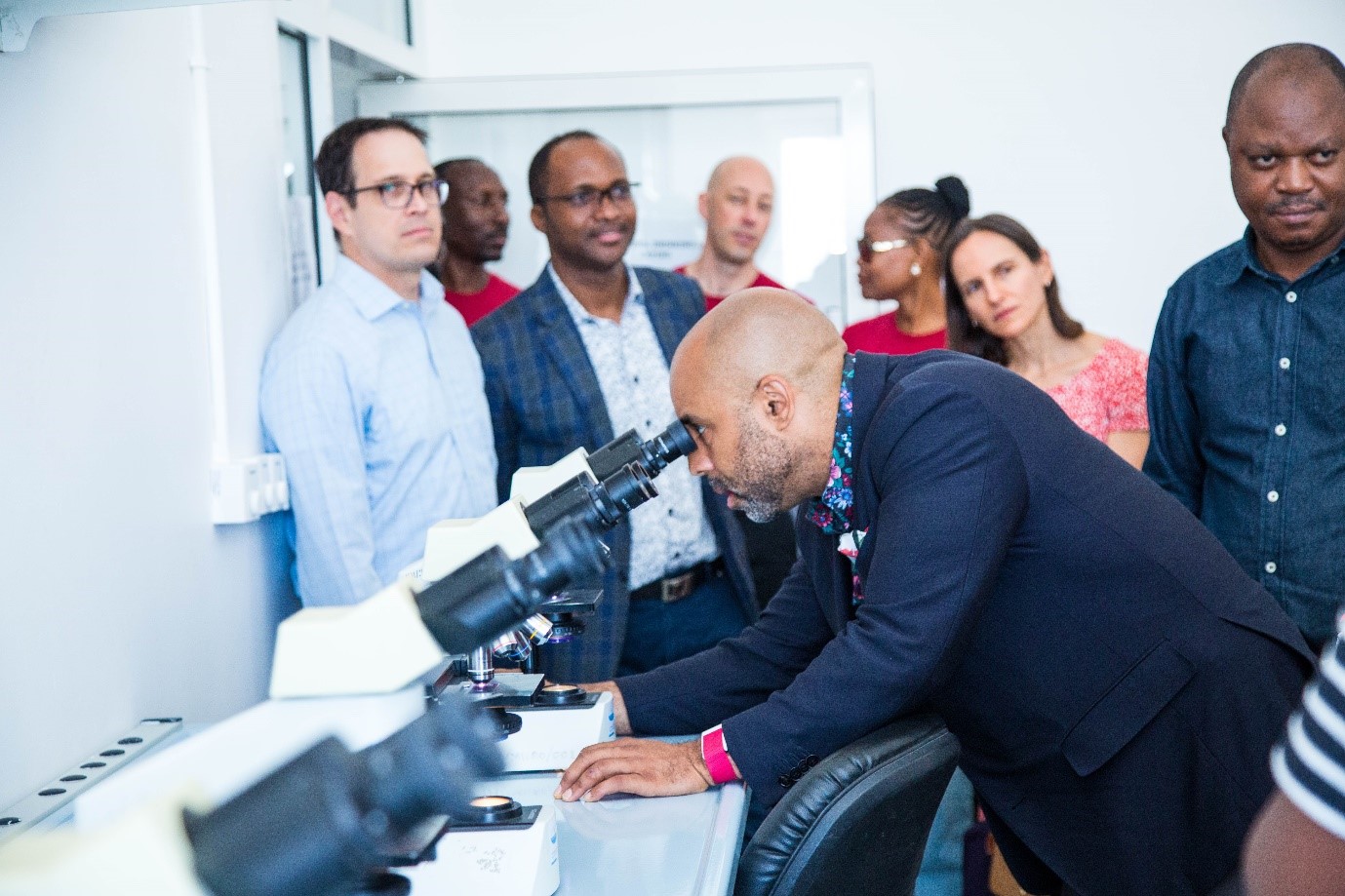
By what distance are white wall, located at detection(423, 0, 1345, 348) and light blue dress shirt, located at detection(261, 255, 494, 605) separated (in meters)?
2.37

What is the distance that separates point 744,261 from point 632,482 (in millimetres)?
2671

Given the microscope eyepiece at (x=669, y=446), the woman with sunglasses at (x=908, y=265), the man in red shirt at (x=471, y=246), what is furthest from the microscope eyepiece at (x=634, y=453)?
the man in red shirt at (x=471, y=246)

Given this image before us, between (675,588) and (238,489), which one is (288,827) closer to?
(238,489)

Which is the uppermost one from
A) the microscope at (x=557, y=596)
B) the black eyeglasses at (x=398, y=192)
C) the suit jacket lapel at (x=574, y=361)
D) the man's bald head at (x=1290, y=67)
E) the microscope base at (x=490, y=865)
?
the man's bald head at (x=1290, y=67)

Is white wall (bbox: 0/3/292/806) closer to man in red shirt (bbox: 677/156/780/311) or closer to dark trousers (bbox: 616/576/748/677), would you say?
dark trousers (bbox: 616/576/748/677)

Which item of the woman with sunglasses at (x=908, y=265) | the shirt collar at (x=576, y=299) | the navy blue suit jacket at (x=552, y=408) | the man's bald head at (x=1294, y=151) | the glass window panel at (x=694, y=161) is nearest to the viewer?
the man's bald head at (x=1294, y=151)

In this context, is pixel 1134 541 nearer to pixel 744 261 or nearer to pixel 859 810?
pixel 859 810

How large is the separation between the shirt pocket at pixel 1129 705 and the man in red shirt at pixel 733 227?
237 centimetres

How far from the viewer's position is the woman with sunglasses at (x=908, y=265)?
3.46 metres

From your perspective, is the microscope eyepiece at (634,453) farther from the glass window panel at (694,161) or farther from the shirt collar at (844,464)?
the glass window panel at (694,161)

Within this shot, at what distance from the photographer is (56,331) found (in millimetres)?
1653

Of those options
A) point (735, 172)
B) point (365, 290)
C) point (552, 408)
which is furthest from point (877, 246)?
point (365, 290)

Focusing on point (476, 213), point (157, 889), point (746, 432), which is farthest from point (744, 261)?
point (157, 889)

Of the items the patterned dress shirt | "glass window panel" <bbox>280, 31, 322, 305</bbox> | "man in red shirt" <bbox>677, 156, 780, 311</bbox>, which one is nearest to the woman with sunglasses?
"man in red shirt" <bbox>677, 156, 780, 311</bbox>
